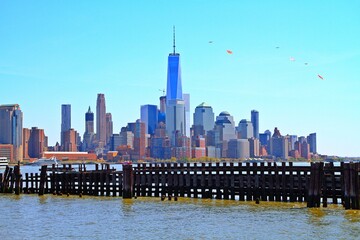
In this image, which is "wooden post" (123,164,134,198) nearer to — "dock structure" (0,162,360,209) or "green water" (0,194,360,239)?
"dock structure" (0,162,360,209)

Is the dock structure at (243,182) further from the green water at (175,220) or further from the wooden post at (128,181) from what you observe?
the green water at (175,220)

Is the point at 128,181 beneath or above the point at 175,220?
above

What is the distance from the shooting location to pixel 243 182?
179 feet

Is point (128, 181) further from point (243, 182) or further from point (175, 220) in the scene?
point (175, 220)

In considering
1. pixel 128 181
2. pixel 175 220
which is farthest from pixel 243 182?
pixel 175 220

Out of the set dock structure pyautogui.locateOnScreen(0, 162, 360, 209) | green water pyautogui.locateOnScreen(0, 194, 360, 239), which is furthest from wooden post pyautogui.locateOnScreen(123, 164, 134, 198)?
green water pyautogui.locateOnScreen(0, 194, 360, 239)

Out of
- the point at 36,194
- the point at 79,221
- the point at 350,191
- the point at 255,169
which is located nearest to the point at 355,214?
the point at 350,191

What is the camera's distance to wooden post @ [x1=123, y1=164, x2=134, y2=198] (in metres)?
56.9

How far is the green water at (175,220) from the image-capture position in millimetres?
36188

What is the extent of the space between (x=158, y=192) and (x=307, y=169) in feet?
55.4

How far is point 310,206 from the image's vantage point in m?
46.0

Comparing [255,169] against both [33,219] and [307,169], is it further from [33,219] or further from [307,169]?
[33,219]

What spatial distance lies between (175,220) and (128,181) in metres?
15.8

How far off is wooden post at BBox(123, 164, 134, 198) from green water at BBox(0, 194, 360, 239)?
141 cm
